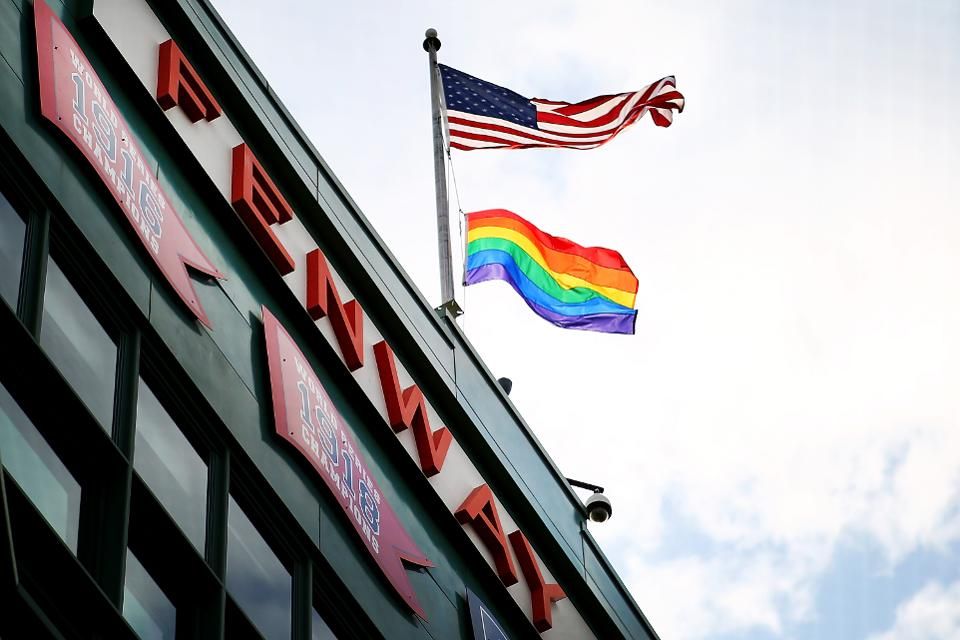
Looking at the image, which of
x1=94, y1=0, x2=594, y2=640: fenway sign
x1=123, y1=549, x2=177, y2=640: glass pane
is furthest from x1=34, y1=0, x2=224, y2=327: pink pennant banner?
x1=123, y1=549, x2=177, y2=640: glass pane

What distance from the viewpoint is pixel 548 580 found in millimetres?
19078

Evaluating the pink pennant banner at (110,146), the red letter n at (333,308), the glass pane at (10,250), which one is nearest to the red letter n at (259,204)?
the red letter n at (333,308)

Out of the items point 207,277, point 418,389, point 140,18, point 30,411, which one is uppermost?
point 140,18

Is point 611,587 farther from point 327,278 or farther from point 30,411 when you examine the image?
point 30,411

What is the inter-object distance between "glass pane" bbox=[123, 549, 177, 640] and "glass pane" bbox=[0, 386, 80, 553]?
0.59 m

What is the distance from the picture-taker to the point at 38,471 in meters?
10.4

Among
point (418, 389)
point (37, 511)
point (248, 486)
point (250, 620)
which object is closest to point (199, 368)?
point (248, 486)

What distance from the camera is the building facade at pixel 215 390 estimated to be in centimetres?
1064

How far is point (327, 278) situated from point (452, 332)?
3259mm

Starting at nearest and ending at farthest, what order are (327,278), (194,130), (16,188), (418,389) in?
(16,188)
(194,130)
(327,278)
(418,389)

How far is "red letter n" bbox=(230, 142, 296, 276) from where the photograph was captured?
14992 mm

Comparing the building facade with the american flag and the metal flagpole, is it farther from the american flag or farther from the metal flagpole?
the american flag

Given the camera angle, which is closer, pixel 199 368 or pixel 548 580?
pixel 199 368

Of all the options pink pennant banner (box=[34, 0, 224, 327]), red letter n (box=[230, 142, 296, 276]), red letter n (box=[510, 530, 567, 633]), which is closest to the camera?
pink pennant banner (box=[34, 0, 224, 327])
